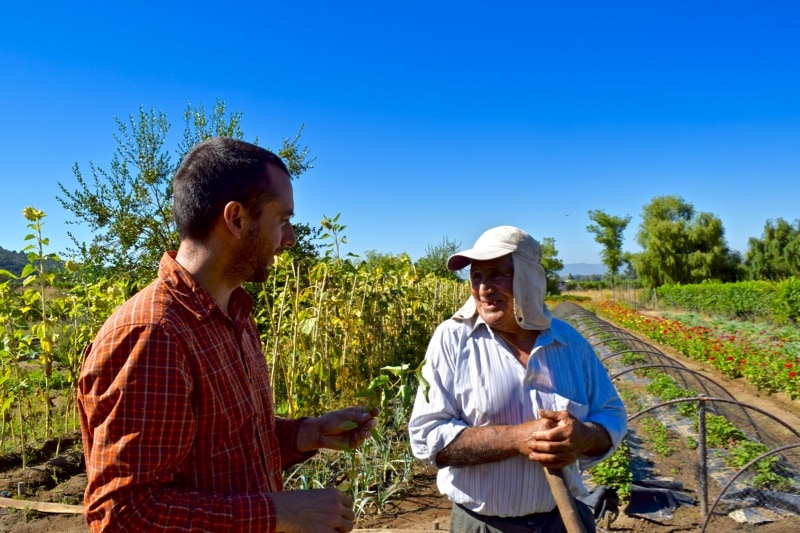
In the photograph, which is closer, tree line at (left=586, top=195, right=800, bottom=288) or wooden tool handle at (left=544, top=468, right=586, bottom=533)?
wooden tool handle at (left=544, top=468, right=586, bottom=533)

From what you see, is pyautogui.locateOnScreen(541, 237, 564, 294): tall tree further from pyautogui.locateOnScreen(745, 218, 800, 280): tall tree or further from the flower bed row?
the flower bed row

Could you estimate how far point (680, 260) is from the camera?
143 ft

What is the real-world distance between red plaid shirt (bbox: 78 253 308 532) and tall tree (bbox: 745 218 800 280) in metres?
51.0

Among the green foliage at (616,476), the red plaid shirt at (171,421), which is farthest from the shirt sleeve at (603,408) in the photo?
the green foliage at (616,476)

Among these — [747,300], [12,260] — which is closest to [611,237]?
[747,300]

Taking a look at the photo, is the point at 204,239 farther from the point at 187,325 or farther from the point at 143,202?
the point at 143,202

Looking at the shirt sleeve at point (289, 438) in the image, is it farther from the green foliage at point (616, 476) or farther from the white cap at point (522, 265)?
the green foliage at point (616, 476)

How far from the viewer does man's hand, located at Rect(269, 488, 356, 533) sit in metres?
1.11

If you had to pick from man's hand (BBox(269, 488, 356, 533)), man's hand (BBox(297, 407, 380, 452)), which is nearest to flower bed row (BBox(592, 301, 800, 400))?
man's hand (BBox(297, 407, 380, 452))

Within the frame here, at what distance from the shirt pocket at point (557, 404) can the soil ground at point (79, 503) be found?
1.97m

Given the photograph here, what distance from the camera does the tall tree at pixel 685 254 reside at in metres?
42.7

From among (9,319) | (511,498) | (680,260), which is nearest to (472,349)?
(511,498)

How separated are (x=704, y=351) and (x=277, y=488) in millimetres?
13290

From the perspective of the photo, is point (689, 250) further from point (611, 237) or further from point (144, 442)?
point (144, 442)
